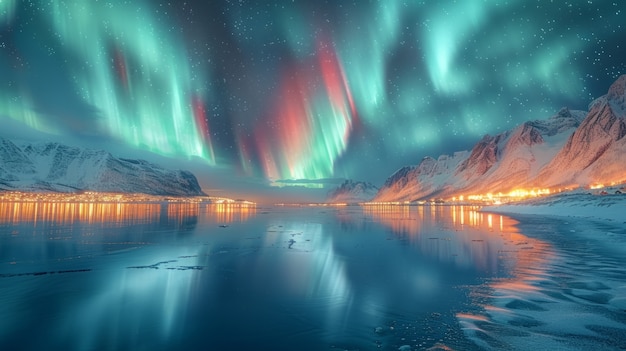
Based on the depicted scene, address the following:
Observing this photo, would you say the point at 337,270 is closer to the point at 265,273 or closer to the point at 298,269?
the point at 298,269

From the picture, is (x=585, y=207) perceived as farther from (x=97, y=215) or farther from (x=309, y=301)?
(x=97, y=215)

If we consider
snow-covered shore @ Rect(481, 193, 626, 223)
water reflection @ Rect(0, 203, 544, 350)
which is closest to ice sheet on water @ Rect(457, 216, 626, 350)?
water reflection @ Rect(0, 203, 544, 350)

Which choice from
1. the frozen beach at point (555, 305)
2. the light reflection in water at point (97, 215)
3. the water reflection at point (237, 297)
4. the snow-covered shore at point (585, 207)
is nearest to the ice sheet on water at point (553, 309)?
the frozen beach at point (555, 305)

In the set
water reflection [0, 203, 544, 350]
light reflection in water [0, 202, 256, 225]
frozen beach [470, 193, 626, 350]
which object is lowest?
light reflection in water [0, 202, 256, 225]

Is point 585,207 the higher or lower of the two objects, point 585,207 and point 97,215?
the higher

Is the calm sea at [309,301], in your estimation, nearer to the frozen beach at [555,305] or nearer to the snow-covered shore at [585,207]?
the frozen beach at [555,305]

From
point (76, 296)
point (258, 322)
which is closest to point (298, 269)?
point (258, 322)

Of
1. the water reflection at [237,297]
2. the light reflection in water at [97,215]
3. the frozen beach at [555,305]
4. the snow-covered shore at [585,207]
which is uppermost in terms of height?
the snow-covered shore at [585,207]

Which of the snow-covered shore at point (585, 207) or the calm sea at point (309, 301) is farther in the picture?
the snow-covered shore at point (585, 207)

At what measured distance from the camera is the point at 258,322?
32.7ft

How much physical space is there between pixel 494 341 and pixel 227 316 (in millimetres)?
7023

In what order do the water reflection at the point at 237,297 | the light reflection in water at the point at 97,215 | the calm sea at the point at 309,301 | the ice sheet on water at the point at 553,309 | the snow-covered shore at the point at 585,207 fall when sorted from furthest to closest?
the snow-covered shore at the point at 585,207, the light reflection in water at the point at 97,215, the water reflection at the point at 237,297, the calm sea at the point at 309,301, the ice sheet on water at the point at 553,309

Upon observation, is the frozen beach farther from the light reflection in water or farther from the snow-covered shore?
the light reflection in water

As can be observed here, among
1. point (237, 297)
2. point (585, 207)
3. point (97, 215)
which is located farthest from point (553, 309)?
point (97, 215)
